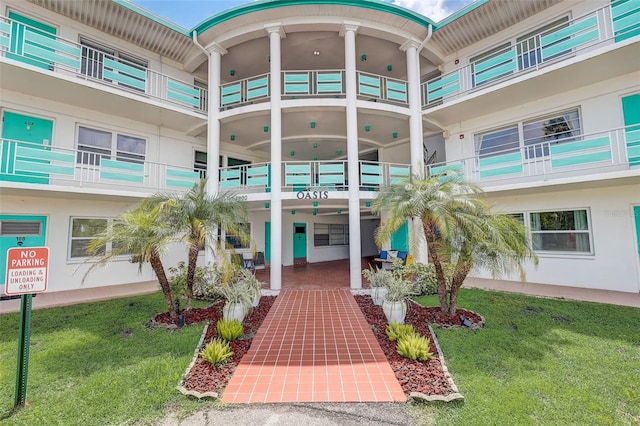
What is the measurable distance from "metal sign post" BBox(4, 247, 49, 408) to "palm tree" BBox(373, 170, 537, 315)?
664cm

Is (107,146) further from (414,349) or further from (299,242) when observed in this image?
(414,349)

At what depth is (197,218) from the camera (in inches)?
286

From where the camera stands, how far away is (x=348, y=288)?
1012 cm

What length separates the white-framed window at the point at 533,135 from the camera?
9.65 m

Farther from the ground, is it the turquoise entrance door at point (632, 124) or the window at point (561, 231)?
the turquoise entrance door at point (632, 124)

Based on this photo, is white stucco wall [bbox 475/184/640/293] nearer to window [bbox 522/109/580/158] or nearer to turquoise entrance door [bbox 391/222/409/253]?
window [bbox 522/109/580/158]

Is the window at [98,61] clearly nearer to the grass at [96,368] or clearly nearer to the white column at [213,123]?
the white column at [213,123]

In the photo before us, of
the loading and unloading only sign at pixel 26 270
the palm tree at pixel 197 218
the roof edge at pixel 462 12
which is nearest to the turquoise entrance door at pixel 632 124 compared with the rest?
the roof edge at pixel 462 12

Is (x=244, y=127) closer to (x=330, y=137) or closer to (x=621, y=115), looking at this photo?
(x=330, y=137)

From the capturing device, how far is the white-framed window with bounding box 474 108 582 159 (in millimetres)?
9648

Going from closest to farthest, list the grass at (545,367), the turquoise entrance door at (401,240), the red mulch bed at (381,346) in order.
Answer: the grass at (545,367) < the red mulch bed at (381,346) < the turquoise entrance door at (401,240)

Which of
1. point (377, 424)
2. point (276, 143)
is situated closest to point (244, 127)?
point (276, 143)

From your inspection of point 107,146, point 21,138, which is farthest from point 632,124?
point 21,138

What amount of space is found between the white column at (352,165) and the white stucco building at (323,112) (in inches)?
2.1
